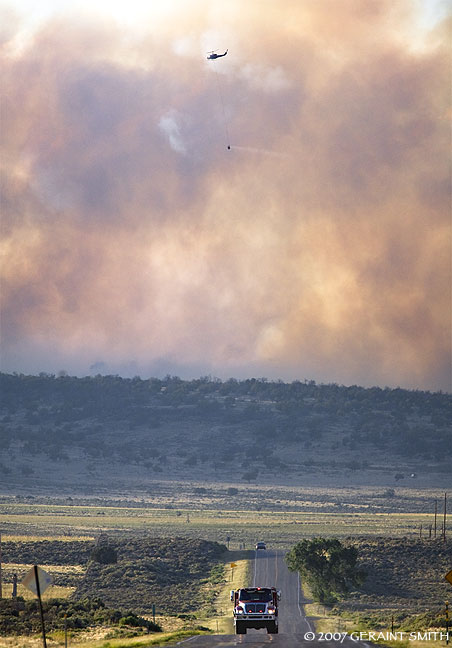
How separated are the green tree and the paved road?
6.96 ft

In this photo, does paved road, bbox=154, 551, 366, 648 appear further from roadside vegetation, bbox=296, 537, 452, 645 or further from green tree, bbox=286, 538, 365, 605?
green tree, bbox=286, 538, 365, 605

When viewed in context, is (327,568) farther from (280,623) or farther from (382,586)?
(280,623)

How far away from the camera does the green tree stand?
9303cm

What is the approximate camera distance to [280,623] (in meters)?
72.1

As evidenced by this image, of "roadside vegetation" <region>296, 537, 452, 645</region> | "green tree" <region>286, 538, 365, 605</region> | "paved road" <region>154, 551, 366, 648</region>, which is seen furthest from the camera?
"green tree" <region>286, 538, 365, 605</region>

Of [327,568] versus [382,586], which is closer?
[327,568]

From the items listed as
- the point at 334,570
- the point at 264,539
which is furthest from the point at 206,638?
the point at 264,539

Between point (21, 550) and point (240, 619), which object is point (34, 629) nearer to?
point (240, 619)

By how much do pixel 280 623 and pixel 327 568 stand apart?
23.5 meters

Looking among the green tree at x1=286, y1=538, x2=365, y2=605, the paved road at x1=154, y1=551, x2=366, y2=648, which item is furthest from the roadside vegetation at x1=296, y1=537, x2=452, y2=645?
the paved road at x1=154, y1=551, x2=366, y2=648

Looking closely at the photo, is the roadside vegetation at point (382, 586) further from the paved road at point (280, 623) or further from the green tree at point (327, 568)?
the paved road at point (280, 623)

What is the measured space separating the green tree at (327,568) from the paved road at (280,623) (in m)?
2.12

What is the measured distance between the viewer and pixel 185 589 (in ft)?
327

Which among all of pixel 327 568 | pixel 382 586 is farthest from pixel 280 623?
pixel 382 586
